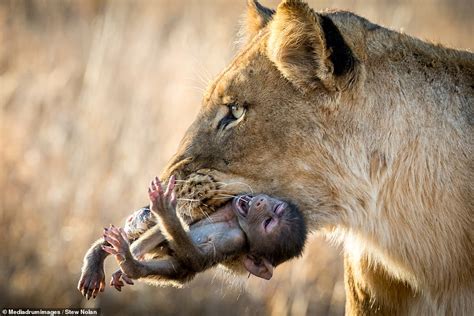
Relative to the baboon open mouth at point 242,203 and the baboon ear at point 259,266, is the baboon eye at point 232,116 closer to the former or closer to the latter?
the baboon open mouth at point 242,203

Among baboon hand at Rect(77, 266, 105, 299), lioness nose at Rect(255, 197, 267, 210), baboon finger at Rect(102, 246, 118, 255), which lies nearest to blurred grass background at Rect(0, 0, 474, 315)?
lioness nose at Rect(255, 197, 267, 210)

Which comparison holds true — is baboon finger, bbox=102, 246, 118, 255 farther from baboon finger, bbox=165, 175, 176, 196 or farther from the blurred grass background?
the blurred grass background

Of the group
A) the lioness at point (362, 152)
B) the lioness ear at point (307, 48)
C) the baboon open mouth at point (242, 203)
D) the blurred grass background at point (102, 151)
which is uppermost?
the lioness ear at point (307, 48)

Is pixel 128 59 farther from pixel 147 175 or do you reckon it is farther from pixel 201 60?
pixel 147 175

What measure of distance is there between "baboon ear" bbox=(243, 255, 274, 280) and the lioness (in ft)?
0.83

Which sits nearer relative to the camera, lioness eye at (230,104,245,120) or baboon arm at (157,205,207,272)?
baboon arm at (157,205,207,272)

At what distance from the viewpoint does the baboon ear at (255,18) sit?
4594mm

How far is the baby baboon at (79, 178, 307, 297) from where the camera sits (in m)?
3.63

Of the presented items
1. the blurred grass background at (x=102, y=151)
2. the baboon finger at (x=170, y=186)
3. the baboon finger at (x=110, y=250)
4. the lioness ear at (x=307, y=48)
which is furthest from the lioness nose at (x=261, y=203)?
the blurred grass background at (x=102, y=151)

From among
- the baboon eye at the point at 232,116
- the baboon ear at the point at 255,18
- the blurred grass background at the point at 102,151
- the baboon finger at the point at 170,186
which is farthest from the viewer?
the blurred grass background at the point at 102,151

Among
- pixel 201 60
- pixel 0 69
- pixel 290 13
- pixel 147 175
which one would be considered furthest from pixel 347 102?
pixel 0 69

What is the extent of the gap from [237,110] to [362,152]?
1.78ft

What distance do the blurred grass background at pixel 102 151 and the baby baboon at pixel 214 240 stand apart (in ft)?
6.05

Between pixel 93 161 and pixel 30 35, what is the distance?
103 inches
